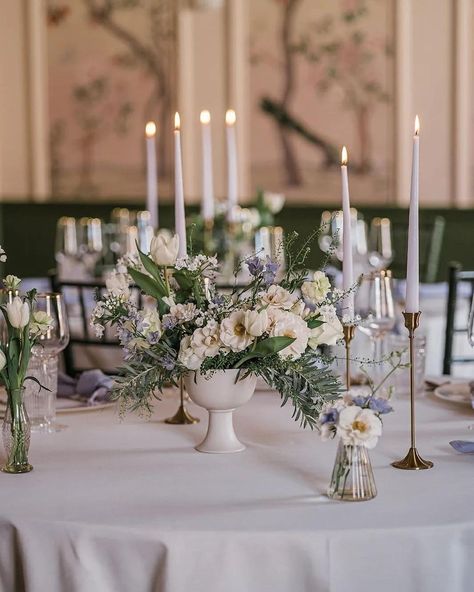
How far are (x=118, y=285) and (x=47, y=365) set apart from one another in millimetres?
366

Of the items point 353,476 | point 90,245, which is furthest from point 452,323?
point 90,245

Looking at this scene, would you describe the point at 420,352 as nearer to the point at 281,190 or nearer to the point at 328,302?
the point at 328,302

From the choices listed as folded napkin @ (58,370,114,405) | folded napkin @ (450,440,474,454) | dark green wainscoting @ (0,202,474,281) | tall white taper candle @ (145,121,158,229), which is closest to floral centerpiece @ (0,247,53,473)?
folded napkin @ (58,370,114,405)

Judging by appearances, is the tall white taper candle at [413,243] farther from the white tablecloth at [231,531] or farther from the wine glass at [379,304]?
the wine glass at [379,304]

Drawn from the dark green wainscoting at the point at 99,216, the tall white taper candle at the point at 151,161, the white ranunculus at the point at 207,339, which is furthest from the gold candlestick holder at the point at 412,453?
the dark green wainscoting at the point at 99,216

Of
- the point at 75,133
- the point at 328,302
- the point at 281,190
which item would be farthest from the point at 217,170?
the point at 328,302

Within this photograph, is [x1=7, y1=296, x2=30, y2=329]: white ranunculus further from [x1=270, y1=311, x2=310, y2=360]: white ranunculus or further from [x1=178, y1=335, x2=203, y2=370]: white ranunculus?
[x1=270, y1=311, x2=310, y2=360]: white ranunculus

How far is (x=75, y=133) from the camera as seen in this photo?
7.16 meters

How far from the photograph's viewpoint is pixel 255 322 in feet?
5.92

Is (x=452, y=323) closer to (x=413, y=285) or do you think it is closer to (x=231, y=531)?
(x=413, y=285)

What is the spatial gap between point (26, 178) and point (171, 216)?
97 cm

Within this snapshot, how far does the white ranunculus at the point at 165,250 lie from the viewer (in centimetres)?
193

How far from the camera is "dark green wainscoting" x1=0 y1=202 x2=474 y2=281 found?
7.04 meters

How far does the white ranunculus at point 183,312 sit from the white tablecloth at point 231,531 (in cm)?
26
